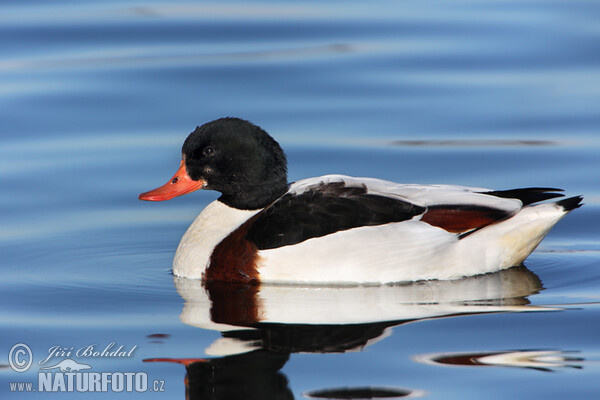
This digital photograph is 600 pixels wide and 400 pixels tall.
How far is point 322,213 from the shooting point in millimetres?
7727

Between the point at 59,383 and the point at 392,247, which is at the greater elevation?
the point at 392,247

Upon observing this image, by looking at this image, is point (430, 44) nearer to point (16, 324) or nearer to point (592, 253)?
point (592, 253)

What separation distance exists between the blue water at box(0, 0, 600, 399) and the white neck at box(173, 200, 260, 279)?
19 centimetres

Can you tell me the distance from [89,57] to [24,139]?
10.3ft

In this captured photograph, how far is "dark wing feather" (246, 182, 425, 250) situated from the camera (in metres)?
7.68

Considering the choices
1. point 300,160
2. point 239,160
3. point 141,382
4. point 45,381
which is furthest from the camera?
point 300,160

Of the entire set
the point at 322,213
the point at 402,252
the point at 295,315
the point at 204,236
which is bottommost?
the point at 295,315

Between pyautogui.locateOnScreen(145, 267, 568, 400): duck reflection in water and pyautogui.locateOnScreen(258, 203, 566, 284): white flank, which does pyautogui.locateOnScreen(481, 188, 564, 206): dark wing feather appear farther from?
pyautogui.locateOnScreen(145, 267, 568, 400): duck reflection in water

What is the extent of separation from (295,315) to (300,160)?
155 inches

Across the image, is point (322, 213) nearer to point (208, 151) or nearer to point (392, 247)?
point (392, 247)

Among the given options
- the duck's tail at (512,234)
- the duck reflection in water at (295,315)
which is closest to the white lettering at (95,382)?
the duck reflection in water at (295,315)

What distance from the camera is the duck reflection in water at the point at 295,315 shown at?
5.92 m

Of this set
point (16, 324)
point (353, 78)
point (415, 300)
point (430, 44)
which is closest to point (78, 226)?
point (16, 324)

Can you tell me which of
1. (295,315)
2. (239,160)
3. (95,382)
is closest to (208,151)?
(239,160)
